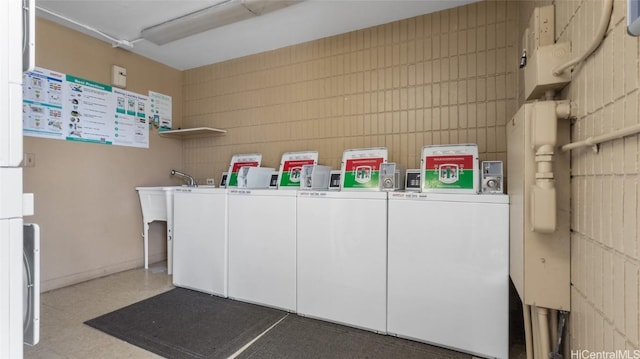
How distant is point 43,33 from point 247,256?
2.62 m

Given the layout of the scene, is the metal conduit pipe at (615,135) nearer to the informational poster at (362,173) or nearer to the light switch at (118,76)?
the informational poster at (362,173)

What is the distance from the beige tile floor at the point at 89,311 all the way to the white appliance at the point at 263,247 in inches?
31.3

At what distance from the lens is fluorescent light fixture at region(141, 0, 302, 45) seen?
82.3 inches

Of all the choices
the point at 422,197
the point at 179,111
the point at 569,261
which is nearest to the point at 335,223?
the point at 422,197

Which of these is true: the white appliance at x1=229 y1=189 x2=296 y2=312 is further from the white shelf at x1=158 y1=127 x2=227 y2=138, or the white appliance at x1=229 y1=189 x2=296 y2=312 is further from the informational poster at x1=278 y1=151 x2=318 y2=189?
the white shelf at x1=158 y1=127 x2=227 y2=138

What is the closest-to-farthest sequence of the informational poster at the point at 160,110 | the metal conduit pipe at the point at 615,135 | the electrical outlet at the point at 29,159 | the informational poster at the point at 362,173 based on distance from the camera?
1. the metal conduit pipe at the point at 615,135
2. the informational poster at the point at 362,173
3. the electrical outlet at the point at 29,159
4. the informational poster at the point at 160,110

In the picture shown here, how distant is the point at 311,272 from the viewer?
2041 mm

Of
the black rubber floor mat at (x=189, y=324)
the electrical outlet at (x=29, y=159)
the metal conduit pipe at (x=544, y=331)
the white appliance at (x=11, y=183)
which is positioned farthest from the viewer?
the electrical outlet at (x=29, y=159)

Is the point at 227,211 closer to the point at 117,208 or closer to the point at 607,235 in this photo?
the point at 117,208

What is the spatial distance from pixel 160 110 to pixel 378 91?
2614mm

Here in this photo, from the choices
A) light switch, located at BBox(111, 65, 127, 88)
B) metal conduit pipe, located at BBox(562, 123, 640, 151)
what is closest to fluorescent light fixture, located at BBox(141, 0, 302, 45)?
light switch, located at BBox(111, 65, 127, 88)

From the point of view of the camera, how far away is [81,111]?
105 inches

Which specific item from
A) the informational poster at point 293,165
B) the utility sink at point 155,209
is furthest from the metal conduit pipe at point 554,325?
the utility sink at point 155,209

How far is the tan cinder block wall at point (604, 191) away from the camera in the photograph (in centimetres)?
76
